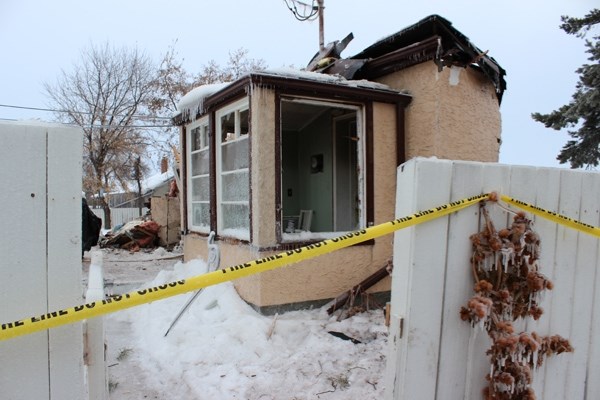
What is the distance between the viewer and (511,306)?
187 centimetres

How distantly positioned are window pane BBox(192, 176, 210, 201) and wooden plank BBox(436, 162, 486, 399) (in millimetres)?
5275

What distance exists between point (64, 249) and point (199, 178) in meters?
5.80

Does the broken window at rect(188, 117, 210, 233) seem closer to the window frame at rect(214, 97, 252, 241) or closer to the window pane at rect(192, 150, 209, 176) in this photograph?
the window pane at rect(192, 150, 209, 176)

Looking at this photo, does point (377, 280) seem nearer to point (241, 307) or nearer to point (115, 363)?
point (241, 307)

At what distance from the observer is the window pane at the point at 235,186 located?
539cm

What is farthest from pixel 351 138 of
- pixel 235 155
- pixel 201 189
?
pixel 201 189

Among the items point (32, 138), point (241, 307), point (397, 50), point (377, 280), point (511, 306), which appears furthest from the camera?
point (397, 50)

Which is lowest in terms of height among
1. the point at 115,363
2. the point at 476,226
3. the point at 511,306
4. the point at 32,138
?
the point at 115,363

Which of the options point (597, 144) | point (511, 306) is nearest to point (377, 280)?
point (511, 306)

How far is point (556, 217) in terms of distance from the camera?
206cm

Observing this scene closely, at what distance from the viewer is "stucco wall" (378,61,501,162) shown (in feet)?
18.6

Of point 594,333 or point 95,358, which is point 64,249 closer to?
point 95,358

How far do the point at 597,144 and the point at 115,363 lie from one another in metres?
13.0

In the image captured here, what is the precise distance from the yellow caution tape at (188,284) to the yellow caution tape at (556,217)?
0.16 meters
